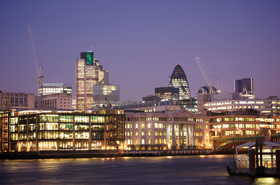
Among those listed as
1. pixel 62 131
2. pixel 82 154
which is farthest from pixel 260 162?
pixel 62 131

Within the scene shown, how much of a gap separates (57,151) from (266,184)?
112582 millimetres

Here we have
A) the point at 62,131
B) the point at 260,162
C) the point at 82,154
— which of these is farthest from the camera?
the point at 62,131

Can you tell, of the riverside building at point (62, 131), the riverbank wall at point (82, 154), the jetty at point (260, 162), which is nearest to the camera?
the jetty at point (260, 162)

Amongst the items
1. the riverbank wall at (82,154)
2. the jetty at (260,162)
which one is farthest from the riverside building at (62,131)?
the jetty at (260,162)

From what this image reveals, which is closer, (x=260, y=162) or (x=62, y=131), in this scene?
(x=260, y=162)

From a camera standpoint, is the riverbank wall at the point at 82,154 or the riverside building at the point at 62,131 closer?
the riverbank wall at the point at 82,154

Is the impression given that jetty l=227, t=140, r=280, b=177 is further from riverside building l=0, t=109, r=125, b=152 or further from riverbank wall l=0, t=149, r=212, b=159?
riverside building l=0, t=109, r=125, b=152

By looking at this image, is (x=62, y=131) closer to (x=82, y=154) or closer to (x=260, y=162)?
(x=82, y=154)

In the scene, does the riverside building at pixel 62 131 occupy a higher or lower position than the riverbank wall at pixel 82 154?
higher

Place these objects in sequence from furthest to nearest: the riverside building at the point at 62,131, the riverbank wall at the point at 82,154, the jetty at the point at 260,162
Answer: the riverside building at the point at 62,131
the riverbank wall at the point at 82,154
the jetty at the point at 260,162

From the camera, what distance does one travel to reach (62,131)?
182375mm

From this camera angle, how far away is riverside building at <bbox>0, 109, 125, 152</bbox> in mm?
180875

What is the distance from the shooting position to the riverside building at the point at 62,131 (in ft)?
593

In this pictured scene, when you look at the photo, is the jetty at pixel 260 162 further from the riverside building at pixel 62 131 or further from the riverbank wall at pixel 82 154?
the riverside building at pixel 62 131
